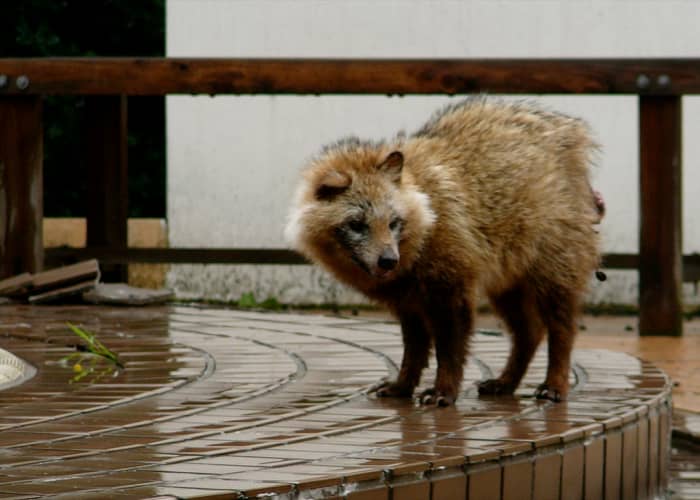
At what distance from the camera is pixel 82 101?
643 inches

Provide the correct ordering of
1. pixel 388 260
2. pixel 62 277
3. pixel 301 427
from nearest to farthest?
pixel 301 427 → pixel 388 260 → pixel 62 277

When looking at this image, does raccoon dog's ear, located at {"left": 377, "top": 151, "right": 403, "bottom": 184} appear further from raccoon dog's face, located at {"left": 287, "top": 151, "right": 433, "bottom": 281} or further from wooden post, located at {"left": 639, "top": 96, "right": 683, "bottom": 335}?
wooden post, located at {"left": 639, "top": 96, "right": 683, "bottom": 335}

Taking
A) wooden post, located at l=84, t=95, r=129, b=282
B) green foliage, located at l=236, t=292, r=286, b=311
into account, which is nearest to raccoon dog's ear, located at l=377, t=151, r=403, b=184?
wooden post, located at l=84, t=95, r=129, b=282

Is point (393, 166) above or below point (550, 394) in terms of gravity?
above

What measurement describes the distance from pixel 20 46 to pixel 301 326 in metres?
9.88

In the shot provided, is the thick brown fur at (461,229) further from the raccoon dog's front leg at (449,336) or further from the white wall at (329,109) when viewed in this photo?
the white wall at (329,109)

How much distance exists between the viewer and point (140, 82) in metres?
8.84

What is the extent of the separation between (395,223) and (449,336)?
0.42m

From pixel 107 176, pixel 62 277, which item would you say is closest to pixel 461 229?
pixel 62 277

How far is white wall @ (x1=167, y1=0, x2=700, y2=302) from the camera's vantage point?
10.8m

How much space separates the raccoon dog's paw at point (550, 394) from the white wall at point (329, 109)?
19.4 ft

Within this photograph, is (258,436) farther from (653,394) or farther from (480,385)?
(653,394)

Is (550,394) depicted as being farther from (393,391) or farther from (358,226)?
(358,226)

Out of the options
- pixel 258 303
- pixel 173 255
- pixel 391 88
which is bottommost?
pixel 258 303
